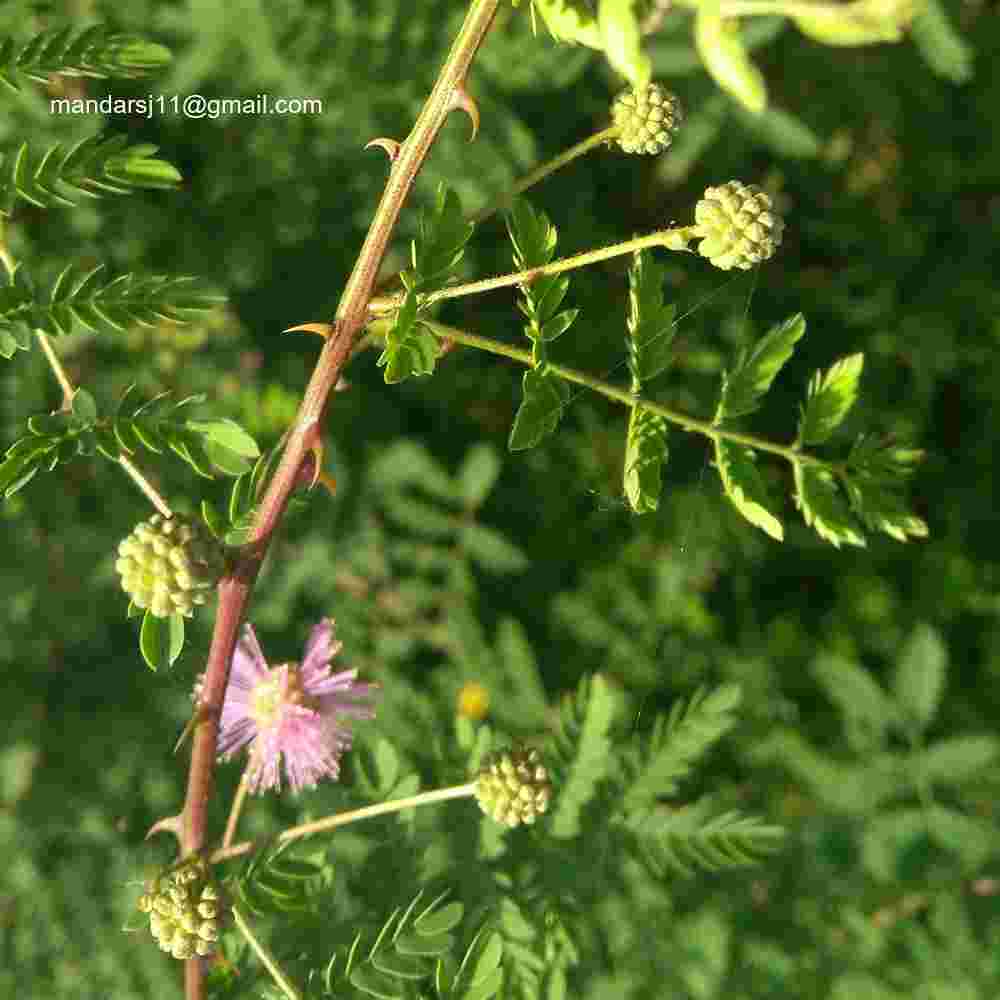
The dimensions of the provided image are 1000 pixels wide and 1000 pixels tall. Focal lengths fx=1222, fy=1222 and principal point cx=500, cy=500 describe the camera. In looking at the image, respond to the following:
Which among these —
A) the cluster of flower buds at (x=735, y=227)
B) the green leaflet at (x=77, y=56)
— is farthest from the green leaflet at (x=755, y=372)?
the green leaflet at (x=77, y=56)

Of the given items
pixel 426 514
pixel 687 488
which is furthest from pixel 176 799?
pixel 687 488

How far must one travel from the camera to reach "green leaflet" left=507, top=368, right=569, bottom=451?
5.16ft

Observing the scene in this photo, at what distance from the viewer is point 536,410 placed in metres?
1.60

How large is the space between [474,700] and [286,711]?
6.64 ft

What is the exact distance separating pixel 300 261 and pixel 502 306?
2.45 ft

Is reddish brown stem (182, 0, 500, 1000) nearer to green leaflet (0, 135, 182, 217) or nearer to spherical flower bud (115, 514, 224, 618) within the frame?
spherical flower bud (115, 514, 224, 618)

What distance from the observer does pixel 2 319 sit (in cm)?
179

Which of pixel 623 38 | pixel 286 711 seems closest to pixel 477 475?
pixel 286 711

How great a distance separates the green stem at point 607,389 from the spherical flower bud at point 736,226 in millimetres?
233

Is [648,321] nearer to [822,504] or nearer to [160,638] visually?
[822,504]

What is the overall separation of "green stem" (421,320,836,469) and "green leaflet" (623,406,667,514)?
0.02 m

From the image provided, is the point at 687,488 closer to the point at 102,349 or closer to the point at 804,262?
the point at 804,262

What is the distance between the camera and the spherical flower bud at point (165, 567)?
1591 millimetres

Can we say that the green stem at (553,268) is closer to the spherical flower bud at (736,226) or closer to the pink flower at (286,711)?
the spherical flower bud at (736,226)
